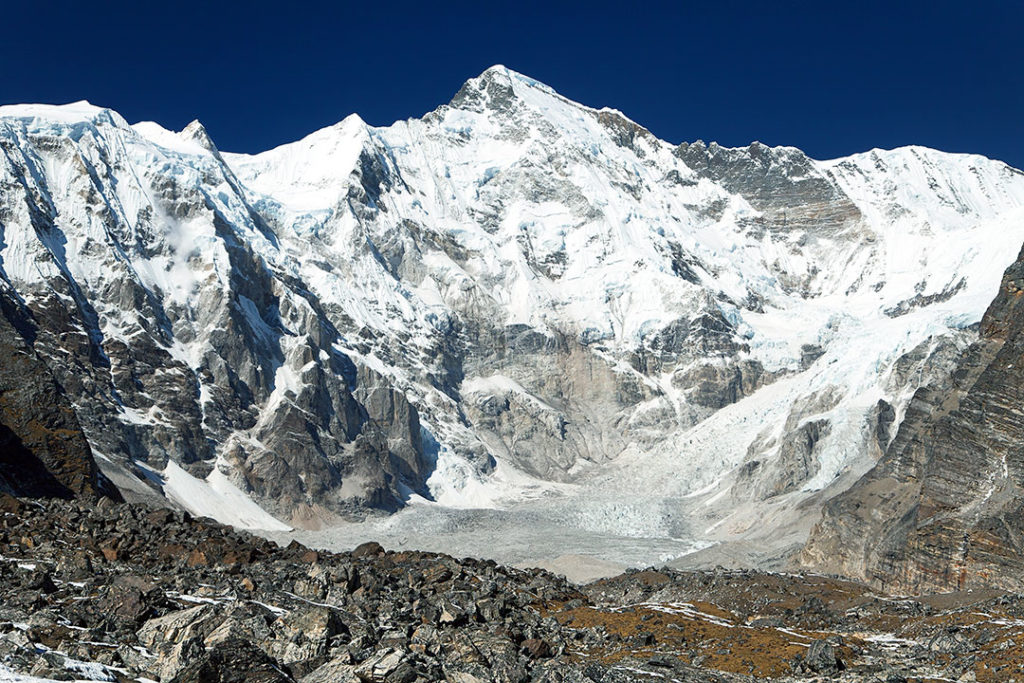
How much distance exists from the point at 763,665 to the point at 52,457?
50821mm

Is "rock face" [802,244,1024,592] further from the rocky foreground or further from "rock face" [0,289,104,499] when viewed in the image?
"rock face" [0,289,104,499]

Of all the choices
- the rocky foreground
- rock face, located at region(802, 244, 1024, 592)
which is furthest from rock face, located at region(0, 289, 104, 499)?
rock face, located at region(802, 244, 1024, 592)

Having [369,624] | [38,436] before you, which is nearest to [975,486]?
[369,624]

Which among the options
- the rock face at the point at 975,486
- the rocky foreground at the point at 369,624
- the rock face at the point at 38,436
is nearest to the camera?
the rocky foreground at the point at 369,624

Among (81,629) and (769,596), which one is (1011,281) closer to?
(769,596)

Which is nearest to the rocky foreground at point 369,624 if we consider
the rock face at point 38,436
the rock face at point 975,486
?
the rock face at point 975,486

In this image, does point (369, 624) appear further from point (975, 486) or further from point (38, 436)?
point (38, 436)

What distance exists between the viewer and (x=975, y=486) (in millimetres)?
57969

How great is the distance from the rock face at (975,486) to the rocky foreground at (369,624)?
733cm

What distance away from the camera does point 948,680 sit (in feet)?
78.4

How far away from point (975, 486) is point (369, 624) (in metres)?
40.9

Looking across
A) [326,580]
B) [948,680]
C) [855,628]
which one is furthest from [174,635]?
[855,628]

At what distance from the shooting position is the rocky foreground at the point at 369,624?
20.8 metres

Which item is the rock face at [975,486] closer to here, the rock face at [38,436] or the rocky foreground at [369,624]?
the rocky foreground at [369,624]
